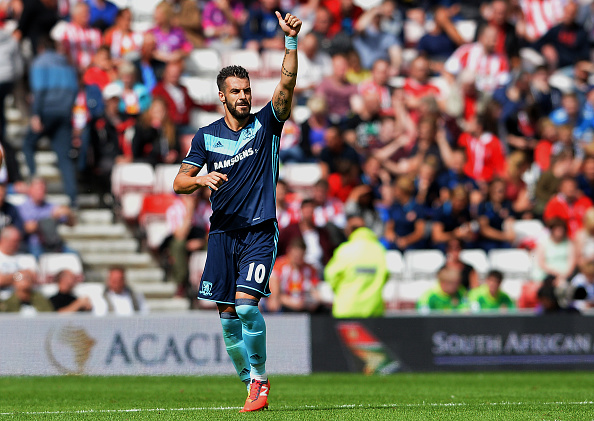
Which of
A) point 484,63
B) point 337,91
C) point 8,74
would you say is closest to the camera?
point 8,74

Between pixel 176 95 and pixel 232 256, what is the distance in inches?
403

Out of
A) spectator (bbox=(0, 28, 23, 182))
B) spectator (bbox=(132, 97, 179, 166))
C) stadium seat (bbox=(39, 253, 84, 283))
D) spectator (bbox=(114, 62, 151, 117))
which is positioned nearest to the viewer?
stadium seat (bbox=(39, 253, 84, 283))

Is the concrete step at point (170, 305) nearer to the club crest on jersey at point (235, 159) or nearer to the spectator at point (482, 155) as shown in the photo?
the spectator at point (482, 155)

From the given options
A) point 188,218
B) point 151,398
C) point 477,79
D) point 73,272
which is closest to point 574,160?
point 477,79

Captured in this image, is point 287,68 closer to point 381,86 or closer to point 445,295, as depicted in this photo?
point 445,295

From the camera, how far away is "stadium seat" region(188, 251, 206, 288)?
1597 cm

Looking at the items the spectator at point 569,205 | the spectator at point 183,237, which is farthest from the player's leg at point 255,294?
the spectator at point 569,205

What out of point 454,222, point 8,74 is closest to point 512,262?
point 454,222

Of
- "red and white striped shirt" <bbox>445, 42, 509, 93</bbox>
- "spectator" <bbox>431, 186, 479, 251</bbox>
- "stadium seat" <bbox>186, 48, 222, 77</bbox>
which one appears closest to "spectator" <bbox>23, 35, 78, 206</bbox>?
"stadium seat" <bbox>186, 48, 222, 77</bbox>

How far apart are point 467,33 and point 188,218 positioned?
26.4ft

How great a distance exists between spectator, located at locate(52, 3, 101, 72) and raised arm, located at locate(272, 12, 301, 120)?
11.1 m

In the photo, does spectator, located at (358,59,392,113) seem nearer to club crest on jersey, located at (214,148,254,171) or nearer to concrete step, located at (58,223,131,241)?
concrete step, located at (58,223,131,241)

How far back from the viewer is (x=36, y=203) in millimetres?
16078

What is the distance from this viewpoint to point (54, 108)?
55.7 ft
